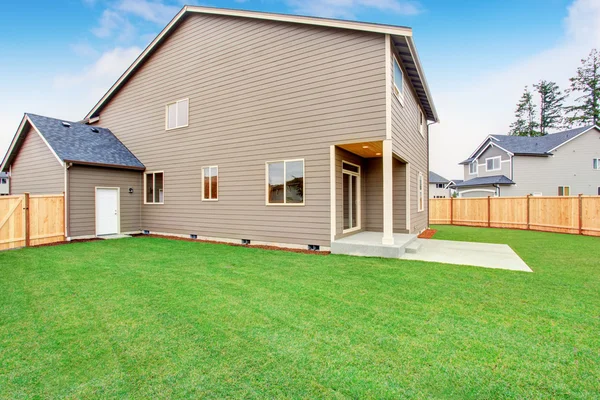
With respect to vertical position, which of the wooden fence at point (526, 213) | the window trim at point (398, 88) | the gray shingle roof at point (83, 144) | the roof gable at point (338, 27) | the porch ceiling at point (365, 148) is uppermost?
the roof gable at point (338, 27)

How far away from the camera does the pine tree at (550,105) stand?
115 feet

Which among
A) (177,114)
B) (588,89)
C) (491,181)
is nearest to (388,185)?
(177,114)

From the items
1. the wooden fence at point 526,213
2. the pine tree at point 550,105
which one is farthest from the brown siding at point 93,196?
the pine tree at point 550,105

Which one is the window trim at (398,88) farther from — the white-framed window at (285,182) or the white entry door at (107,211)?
the white entry door at (107,211)

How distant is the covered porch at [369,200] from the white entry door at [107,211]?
30.4 feet

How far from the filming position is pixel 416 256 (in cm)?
718

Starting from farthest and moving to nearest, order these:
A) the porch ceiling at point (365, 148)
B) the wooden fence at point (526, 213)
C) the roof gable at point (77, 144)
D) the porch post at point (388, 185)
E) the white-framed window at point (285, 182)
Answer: the wooden fence at point (526, 213) < the roof gable at point (77, 144) < the white-framed window at point (285, 182) < the porch ceiling at point (365, 148) < the porch post at point (388, 185)

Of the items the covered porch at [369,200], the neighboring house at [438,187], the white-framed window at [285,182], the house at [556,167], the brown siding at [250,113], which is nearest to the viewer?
the covered porch at [369,200]

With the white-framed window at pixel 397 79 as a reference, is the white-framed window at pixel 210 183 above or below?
below

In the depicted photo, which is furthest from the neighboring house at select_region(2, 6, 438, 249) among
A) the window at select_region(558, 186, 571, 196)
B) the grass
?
the window at select_region(558, 186, 571, 196)

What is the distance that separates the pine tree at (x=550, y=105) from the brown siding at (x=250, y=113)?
4164 cm

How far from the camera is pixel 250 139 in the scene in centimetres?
926

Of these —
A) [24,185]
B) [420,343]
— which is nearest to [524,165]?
[420,343]

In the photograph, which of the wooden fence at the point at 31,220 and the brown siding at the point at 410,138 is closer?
the brown siding at the point at 410,138
